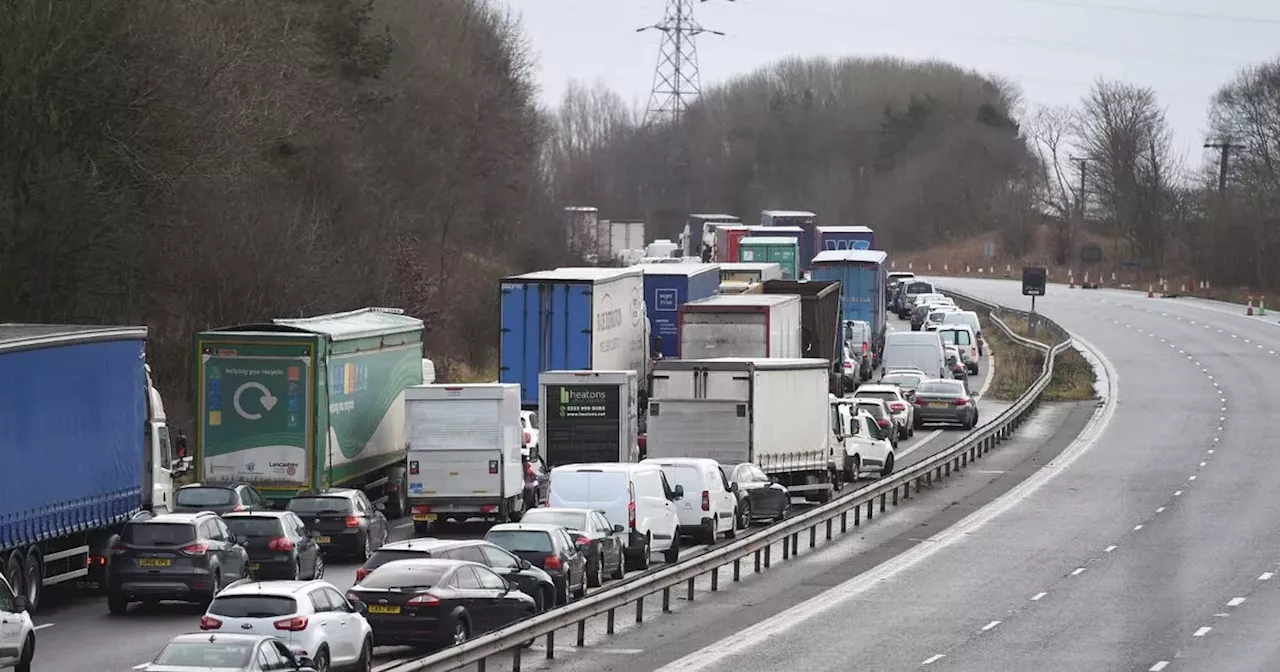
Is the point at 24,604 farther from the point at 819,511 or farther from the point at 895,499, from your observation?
the point at 895,499

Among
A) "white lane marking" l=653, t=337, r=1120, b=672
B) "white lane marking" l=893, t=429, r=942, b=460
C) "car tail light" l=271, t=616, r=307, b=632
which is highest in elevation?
"car tail light" l=271, t=616, r=307, b=632

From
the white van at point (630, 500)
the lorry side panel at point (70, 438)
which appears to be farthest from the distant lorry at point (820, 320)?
the lorry side panel at point (70, 438)

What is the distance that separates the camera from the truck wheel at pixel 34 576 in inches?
1007

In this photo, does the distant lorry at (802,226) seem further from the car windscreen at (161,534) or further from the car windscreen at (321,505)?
the car windscreen at (161,534)

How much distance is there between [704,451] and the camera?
37.1 meters

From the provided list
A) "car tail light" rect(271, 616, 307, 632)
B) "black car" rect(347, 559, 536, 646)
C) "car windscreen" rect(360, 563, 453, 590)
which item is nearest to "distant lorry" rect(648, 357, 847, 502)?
"black car" rect(347, 559, 536, 646)

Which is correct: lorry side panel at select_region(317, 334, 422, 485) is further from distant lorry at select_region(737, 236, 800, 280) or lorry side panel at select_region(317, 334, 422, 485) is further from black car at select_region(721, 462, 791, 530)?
distant lorry at select_region(737, 236, 800, 280)

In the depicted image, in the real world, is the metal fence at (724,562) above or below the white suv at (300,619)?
below

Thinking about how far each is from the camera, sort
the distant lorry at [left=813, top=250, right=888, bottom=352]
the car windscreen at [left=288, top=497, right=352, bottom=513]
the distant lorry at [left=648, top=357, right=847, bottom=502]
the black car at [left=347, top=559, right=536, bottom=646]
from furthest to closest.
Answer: the distant lorry at [left=813, top=250, right=888, bottom=352] → the distant lorry at [left=648, top=357, right=847, bottom=502] → the car windscreen at [left=288, top=497, right=352, bottom=513] → the black car at [left=347, top=559, right=536, bottom=646]

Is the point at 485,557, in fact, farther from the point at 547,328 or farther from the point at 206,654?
the point at 547,328

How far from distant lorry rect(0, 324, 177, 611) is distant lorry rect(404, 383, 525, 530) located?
19.1 ft

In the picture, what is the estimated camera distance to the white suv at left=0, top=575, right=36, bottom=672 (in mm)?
20031

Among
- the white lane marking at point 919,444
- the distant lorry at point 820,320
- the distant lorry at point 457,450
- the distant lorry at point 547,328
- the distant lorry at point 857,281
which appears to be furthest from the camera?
the distant lorry at point 857,281

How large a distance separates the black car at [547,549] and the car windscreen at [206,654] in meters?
8.67
